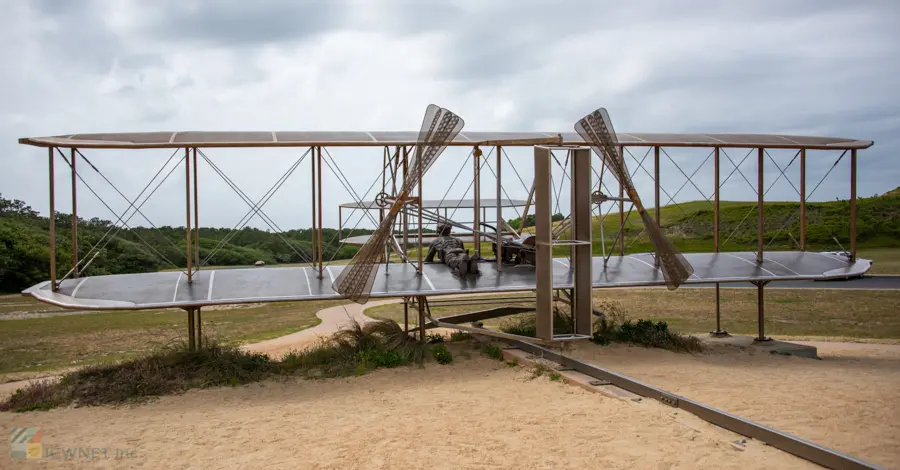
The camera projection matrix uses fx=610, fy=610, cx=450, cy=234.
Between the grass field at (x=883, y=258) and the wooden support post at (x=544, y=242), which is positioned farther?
the grass field at (x=883, y=258)

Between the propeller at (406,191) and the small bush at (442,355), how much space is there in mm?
2127

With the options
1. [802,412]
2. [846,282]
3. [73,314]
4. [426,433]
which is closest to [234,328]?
[73,314]

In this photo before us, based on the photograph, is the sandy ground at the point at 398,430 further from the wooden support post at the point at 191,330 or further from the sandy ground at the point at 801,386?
the wooden support post at the point at 191,330

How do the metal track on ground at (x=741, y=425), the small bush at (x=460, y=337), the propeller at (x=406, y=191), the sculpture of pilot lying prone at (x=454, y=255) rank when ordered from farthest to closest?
the small bush at (x=460, y=337), the sculpture of pilot lying prone at (x=454, y=255), the propeller at (x=406, y=191), the metal track on ground at (x=741, y=425)

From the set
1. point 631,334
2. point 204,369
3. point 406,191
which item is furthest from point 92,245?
point 631,334

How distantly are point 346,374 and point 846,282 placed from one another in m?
25.9

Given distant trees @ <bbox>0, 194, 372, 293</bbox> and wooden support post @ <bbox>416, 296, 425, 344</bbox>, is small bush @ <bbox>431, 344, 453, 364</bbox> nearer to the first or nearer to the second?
wooden support post @ <bbox>416, 296, 425, 344</bbox>

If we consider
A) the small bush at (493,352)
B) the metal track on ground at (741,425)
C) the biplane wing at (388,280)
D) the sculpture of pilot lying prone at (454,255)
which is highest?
the sculpture of pilot lying prone at (454,255)

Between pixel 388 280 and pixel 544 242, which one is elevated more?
pixel 544 242

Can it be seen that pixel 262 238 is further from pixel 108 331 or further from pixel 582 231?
pixel 582 231

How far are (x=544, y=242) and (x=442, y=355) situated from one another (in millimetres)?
3705

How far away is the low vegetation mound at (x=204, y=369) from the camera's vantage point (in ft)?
32.0

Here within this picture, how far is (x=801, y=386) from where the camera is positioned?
9.90 m

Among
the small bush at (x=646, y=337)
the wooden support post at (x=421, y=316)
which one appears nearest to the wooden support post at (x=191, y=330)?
the wooden support post at (x=421, y=316)
